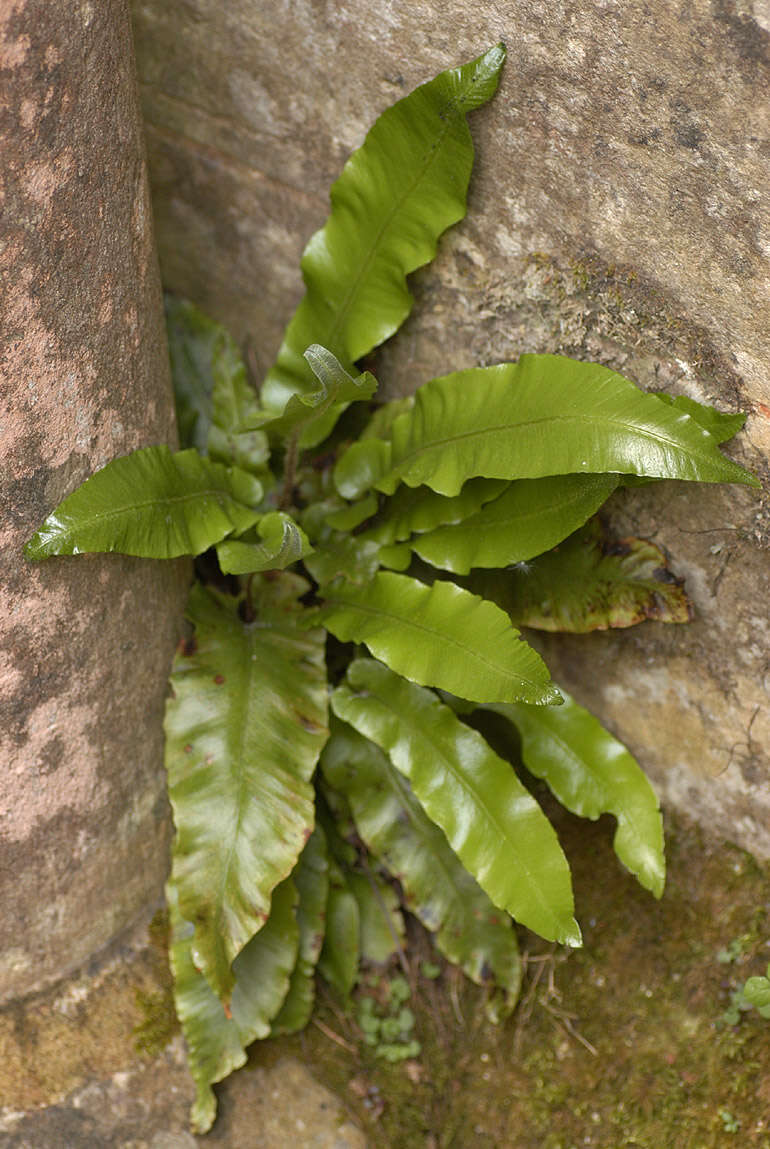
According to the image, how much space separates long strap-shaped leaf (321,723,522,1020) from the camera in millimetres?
2805

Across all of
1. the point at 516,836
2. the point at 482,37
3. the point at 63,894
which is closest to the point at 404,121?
the point at 482,37

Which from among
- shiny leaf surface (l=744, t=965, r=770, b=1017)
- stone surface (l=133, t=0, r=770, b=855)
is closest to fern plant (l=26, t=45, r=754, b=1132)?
stone surface (l=133, t=0, r=770, b=855)

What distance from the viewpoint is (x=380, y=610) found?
2.62m

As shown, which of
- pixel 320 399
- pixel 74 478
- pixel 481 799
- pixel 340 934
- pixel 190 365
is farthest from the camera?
pixel 190 365

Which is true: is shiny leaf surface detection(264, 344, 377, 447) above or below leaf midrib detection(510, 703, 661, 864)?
above

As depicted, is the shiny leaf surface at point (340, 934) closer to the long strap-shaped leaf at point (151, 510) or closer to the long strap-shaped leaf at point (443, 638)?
the long strap-shaped leaf at point (443, 638)

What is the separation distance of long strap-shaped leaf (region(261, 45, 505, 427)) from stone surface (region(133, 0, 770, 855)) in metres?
0.07

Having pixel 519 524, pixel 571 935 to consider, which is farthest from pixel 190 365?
pixel 571 935

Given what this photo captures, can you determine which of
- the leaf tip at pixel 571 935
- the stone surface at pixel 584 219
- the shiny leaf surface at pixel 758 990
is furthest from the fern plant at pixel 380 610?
the shiny leaf surface at pixel 758 990

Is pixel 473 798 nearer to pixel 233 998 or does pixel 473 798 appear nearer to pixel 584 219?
pixel 233 998

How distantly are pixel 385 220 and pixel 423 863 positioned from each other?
62.7 inches

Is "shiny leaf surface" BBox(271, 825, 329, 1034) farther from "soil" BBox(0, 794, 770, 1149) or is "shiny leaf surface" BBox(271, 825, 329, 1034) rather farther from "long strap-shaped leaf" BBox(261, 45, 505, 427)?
"long strap-shaped leaf" BBox(261, 45, 505, 427)

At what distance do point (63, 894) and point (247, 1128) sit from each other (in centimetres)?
78

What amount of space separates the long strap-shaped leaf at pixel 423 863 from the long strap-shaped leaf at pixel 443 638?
15.1 inches
